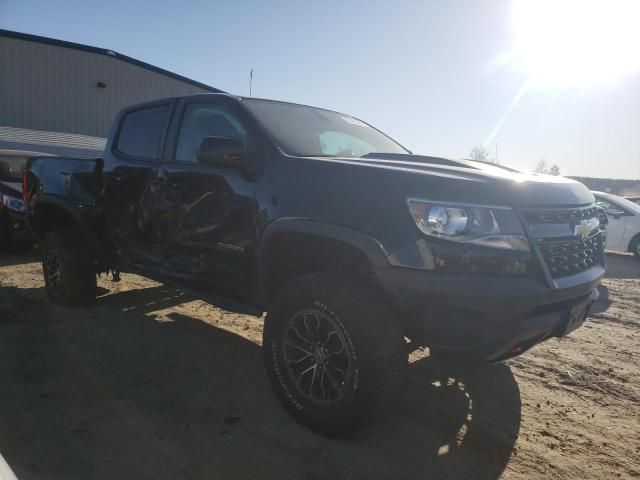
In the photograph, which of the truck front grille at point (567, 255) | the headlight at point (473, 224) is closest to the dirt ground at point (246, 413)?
the truck front grille at point (567, 255)

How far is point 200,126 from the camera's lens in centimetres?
366

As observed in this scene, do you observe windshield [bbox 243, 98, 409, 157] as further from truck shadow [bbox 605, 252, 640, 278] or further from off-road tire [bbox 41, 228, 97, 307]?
truck shadow [bbox 605, 252, 640, 278]

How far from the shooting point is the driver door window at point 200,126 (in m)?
3.44

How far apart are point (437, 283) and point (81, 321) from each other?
144 inches

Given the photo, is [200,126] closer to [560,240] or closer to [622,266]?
[560,240]

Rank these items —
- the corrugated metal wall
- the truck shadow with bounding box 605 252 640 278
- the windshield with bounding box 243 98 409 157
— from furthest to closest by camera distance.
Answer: the corrugated metal wall, the truck shadow with bounding box 605 252 640 278, the windshield with bounding box 243 98 409 157

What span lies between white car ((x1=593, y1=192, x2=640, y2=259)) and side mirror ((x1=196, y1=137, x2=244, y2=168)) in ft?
32.4

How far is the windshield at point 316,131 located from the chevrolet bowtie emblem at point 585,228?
1.59 metres

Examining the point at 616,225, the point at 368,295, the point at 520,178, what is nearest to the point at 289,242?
the point at 368,295

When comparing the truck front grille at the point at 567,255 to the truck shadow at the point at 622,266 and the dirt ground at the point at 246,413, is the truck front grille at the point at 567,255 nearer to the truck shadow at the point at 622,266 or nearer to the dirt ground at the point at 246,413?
the dirt ground at the point at 246,413

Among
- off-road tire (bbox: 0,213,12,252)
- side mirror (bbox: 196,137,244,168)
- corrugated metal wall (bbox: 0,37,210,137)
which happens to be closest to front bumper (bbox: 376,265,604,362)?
side mirror (bbox: 196,137,244,168)

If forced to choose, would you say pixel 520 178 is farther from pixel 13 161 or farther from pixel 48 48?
pixel 48 48

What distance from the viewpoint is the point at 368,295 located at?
8.16 feet

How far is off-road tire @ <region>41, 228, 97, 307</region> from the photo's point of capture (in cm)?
467
